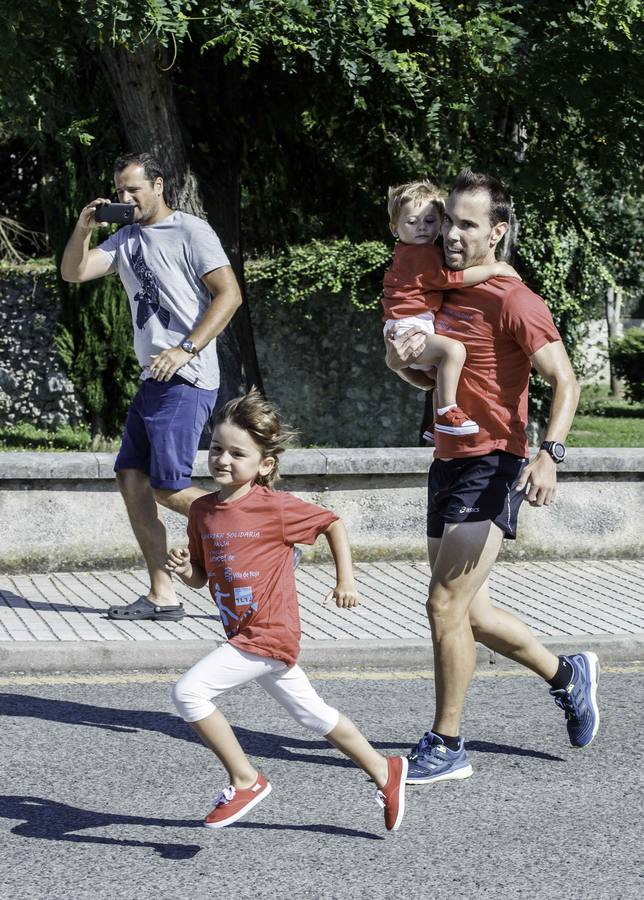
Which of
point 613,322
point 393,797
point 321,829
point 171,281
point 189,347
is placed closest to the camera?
point 393,797

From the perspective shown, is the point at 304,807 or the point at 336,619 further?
the point at 336,619

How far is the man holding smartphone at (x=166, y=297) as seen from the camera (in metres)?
6.40

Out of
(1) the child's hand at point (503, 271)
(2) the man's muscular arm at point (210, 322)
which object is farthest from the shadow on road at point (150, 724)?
(1) the child's hand at point (503, 271)

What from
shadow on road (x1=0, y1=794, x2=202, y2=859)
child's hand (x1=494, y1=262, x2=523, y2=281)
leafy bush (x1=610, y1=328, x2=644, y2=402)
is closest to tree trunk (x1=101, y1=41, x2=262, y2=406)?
child's hand (x1=494, y1=262, x2=523, y2=281)

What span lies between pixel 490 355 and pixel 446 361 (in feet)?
0.54

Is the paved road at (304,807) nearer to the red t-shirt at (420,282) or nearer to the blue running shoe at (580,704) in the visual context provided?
the blue running shoe at (580,704)

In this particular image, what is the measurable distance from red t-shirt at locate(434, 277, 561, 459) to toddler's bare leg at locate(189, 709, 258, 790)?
1281 millimetres

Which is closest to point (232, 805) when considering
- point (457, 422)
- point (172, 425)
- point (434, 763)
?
point (434, 763)

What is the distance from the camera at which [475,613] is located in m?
4.92

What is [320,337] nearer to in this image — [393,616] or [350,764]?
[393,616]

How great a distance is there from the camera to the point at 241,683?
4.09m

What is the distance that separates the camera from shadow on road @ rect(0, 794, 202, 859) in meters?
4.10

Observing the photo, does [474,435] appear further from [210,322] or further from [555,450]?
[210,322]

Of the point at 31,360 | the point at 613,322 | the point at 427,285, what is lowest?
the point at 613,322
